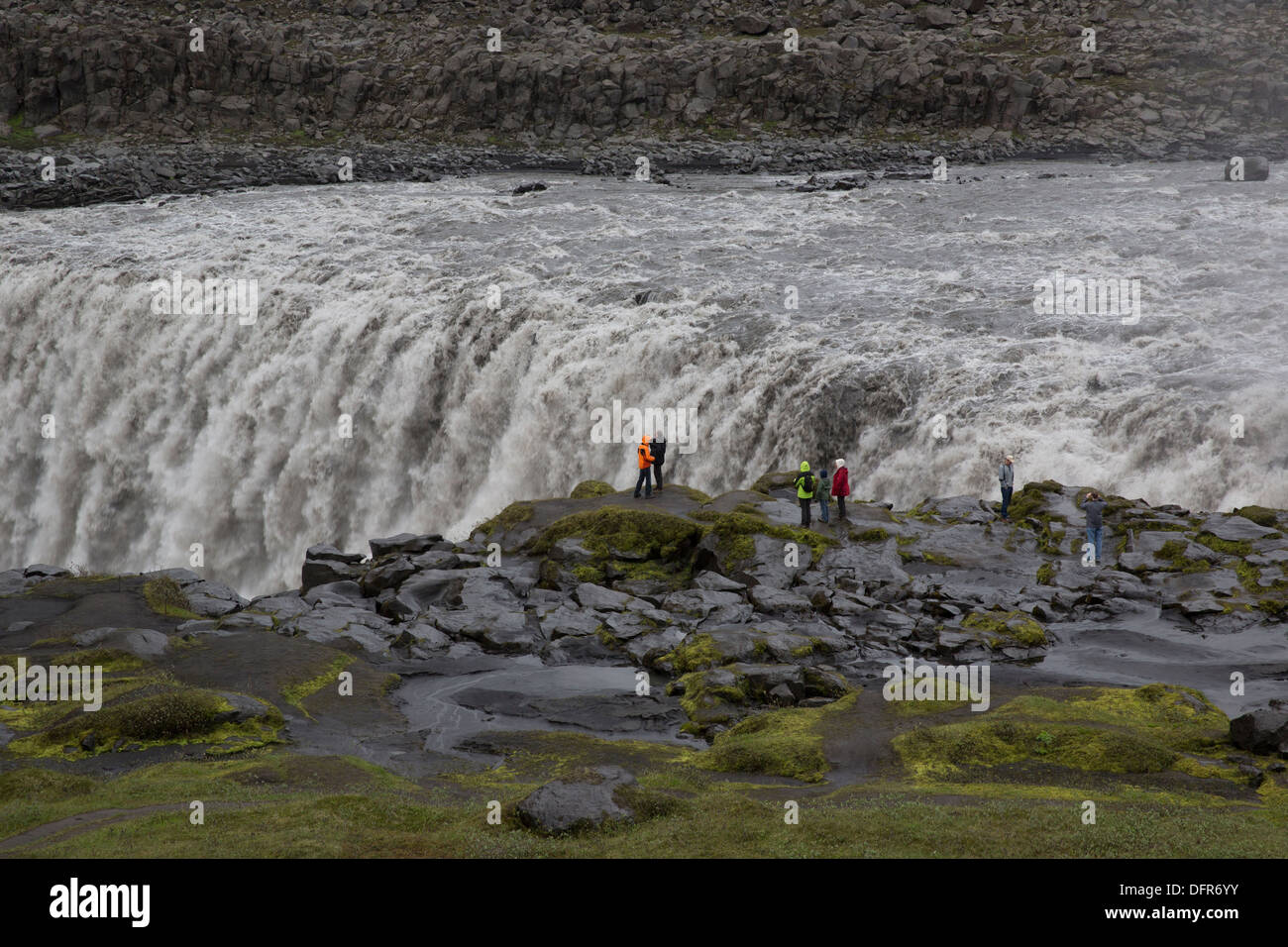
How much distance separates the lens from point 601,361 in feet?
136

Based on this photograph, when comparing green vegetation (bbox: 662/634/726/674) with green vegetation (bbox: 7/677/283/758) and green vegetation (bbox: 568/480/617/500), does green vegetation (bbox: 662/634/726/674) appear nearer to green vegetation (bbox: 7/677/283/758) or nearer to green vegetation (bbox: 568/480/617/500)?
green vegetation (bbox: 7/677/283/758)

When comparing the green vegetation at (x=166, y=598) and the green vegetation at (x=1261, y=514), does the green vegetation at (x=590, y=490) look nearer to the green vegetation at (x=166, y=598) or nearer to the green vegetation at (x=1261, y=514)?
the green vegetation at (x=166, y=598)

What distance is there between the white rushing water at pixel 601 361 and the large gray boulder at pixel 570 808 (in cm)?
2079

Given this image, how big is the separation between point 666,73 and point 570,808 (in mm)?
89101

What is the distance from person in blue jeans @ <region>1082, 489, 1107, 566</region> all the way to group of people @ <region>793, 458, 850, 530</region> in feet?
19.3

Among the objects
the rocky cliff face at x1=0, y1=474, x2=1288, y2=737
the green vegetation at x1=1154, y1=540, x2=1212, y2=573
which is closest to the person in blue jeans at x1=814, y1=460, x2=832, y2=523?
the rocky cliff face at x1=0, y1=474, x2=1288, y2=737

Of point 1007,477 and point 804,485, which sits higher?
point 1007,477

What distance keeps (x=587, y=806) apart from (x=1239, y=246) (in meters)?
42.2

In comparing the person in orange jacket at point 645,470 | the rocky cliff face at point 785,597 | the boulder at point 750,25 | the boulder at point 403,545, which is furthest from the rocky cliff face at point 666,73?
the boulder at point 403,545

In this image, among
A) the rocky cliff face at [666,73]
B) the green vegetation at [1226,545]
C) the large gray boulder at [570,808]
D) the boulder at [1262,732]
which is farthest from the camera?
the rocky cliff face at [666,73]

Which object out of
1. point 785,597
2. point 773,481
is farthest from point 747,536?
point 773,481

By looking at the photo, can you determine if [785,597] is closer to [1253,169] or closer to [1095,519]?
[1095,519]

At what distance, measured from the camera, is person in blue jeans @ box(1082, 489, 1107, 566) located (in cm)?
2873

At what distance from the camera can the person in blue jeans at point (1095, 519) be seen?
2873cm
